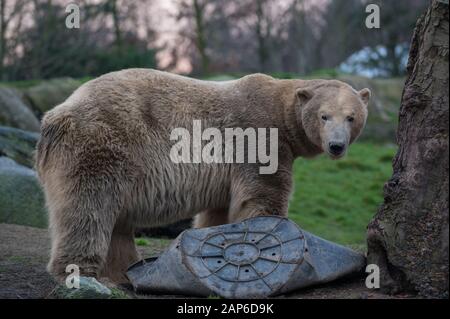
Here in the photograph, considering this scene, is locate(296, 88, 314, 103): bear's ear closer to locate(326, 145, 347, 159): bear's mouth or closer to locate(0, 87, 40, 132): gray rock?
locate(326, 145, 347, 159): bear's mouth

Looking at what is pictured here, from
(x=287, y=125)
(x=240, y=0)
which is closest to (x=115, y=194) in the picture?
(x=287, y=125)

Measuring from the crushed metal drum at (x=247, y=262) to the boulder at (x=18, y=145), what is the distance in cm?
581

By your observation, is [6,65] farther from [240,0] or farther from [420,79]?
[420,79]

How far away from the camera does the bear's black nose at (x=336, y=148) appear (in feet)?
21.8

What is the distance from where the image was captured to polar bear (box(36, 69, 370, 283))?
6336 mm

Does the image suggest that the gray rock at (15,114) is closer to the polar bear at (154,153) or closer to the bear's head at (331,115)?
the polar bear at (154,153)

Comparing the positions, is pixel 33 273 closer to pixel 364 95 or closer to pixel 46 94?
pixel 364 95

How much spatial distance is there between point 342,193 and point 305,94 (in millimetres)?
8035

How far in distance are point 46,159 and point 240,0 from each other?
901 inches

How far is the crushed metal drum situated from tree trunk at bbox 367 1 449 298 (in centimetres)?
44

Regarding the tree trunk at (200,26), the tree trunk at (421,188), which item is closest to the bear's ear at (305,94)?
the tree trunk at (421,188)

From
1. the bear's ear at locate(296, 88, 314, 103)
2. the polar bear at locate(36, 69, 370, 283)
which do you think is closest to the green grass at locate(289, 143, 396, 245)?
the polar bear at locate(36, 69, 370, 283)

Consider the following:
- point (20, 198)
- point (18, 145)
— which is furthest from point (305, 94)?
point (18, 145)

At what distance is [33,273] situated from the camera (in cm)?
689
